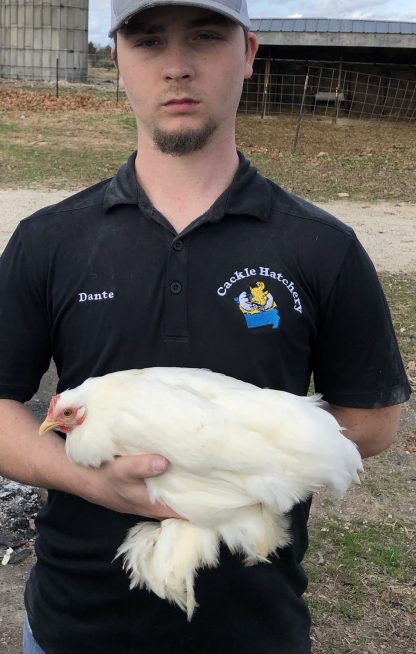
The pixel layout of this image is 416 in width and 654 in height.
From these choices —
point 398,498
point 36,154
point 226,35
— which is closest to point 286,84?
point 36,154

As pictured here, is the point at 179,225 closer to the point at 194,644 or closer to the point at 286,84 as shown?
the point at 194,644

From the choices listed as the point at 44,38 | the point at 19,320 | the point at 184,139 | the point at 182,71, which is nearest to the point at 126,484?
the point at 19,320

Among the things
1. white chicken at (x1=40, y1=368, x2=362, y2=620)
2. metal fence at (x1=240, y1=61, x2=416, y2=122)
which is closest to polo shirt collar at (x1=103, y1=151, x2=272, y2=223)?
white chicken at (x1=40, y1=368, x2=362, y2=620)

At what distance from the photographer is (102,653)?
6.23 ft

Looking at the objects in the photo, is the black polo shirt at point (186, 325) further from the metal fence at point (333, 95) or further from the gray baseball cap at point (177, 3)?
the metal fence at point (333, 95)

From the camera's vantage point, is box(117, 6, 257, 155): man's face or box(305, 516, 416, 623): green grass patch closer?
box(117, 6, 257, 155): man's face

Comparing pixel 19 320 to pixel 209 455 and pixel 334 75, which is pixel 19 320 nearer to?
pixel 209 455

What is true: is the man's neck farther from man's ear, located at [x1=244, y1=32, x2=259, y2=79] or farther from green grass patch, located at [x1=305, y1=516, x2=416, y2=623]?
green grass patch, located at [x1=305, y1=516, x2=416, y2=623]

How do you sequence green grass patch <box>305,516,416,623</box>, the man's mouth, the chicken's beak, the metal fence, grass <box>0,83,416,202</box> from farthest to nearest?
the metal fence < grass <box>0,83,416,202</box> < green grass patch <box>305,516,416,623</box> < the chicken's beak < the man's mouth

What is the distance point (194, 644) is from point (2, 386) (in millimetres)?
892

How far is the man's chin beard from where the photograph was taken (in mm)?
1817

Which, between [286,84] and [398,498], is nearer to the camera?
[398,498]

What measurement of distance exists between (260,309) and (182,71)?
65 cm

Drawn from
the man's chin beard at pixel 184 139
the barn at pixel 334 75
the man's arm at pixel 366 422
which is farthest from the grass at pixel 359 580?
the barn at pixel 334 75
